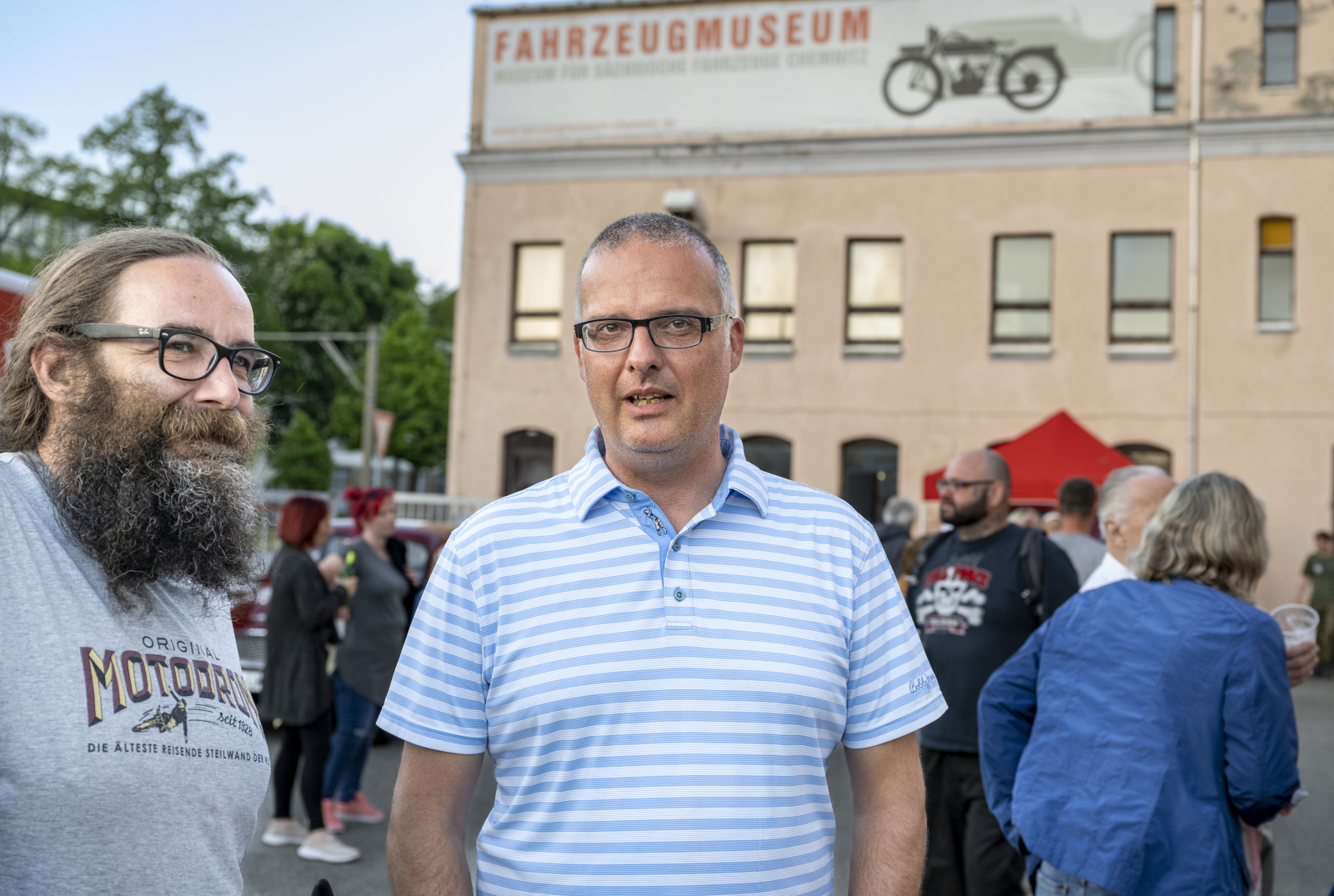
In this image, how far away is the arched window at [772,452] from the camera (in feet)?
61.0

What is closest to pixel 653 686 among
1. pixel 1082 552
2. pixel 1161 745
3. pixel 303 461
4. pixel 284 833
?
pixel 1161 745

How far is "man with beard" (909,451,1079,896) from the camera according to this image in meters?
4.67

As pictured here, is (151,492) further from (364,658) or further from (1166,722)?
(364,658)

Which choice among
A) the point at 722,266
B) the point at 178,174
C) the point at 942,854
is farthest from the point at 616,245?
the point at 178,174

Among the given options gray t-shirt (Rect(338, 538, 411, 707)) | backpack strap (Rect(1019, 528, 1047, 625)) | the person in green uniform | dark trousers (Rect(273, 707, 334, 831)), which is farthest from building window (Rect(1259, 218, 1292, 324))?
dark trousers (Rect(273, 707, 334, 831))

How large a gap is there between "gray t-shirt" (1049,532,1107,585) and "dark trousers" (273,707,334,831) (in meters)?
4.41

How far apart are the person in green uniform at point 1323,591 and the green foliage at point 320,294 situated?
33850 millimetres

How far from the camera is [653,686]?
2062 millimetres

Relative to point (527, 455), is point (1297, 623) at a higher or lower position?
lower

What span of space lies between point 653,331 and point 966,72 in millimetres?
17743

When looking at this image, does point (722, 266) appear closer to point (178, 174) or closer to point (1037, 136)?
point (1037, 136)

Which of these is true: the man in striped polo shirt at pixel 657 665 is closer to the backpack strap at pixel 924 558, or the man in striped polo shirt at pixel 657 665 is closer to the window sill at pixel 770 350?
the backpack strap at pixel 924 558

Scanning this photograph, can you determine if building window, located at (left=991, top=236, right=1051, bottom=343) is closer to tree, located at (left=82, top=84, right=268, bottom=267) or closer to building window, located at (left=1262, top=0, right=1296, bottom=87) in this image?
building window, located at (left=1262, top=0, right=1296, bottom=87)

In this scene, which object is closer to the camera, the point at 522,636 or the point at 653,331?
the point at 522,636
